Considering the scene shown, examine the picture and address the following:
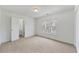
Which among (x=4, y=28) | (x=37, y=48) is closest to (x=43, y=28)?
(x=4, y=28)

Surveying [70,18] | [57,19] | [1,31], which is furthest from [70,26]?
[1,31]

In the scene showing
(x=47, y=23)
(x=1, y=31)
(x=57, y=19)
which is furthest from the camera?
(x=47, y=23)

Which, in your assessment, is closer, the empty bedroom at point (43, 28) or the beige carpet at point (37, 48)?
the beige carpet at point (37, 48)

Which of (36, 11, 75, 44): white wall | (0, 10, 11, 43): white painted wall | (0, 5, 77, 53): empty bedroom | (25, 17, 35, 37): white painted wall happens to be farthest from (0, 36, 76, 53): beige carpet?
(25, 17, 35, 37): white painted wall

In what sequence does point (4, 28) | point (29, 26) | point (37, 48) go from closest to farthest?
point (37, 48)
point (4, 28)
point (29, 26)

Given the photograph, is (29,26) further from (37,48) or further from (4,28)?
(37,48)

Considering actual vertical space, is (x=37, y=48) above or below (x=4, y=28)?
below

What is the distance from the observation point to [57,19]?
5.95 metres

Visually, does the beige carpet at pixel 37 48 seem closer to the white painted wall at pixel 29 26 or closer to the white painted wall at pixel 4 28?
the white painted wall at pixel 4 28

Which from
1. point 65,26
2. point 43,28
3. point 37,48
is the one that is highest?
point 65,26

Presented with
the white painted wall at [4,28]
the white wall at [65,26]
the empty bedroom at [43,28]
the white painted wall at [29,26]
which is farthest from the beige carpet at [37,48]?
the white painted wall at [29,26]

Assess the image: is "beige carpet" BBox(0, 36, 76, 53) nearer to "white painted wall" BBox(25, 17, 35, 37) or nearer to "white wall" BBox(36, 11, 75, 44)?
"white wall" BBox(36, 11, 75, 44)

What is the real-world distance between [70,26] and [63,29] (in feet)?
2.04
